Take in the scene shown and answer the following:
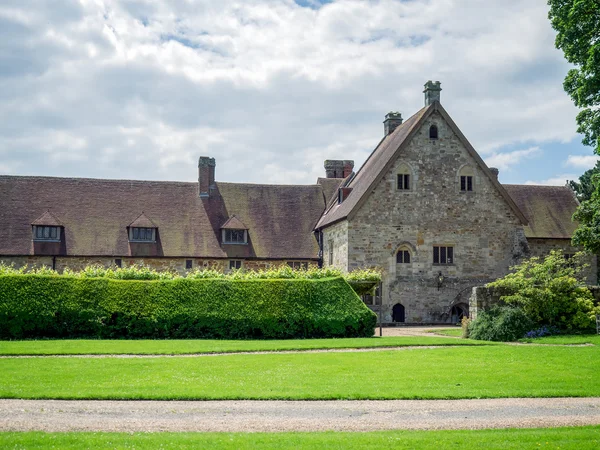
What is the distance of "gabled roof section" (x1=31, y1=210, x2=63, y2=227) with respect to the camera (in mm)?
39281

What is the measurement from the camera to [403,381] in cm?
1534

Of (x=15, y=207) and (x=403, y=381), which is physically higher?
(x=15, y=207)

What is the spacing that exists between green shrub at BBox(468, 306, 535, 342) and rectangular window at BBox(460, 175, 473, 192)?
498 inches

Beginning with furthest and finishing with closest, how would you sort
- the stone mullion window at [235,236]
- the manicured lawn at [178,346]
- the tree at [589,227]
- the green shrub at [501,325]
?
1. the stone mullion window at [235,236]
2. the tree at [589,227]
3. the green shrub at [501,325]
4. the manicured lawn at [178,346]

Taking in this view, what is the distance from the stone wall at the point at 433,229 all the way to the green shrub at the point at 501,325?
10.0 meters

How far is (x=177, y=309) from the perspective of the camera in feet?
90.9

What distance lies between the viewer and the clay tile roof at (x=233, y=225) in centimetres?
4159

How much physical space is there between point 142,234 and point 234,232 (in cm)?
551

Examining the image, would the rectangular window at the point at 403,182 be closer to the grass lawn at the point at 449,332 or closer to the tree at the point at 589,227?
the tree at the point at 589,227

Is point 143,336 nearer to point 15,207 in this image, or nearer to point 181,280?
point 181,280

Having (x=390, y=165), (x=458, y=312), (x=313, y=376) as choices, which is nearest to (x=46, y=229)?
(x=390, y=165)

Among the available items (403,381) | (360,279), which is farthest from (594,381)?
(360,279)

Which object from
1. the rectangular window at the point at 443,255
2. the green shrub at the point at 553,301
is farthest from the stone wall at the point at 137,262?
the green shrub at the point at 553,301

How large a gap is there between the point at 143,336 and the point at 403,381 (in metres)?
14.9
